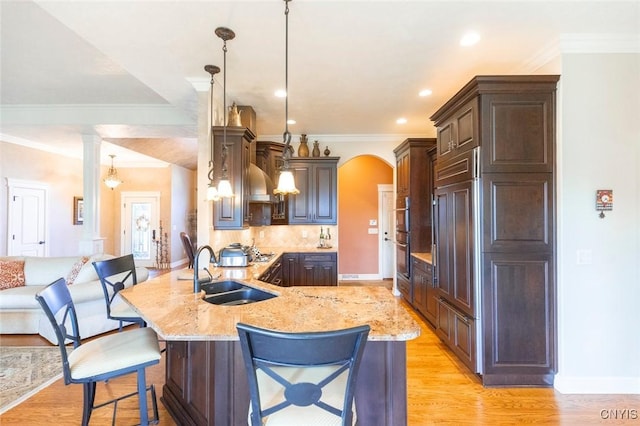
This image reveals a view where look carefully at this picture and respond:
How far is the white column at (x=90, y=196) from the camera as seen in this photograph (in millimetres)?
5223

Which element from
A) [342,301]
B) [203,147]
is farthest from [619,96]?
[203,147]

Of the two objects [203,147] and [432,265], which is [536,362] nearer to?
[432,265]

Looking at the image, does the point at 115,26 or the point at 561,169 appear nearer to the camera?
the point at 115,26

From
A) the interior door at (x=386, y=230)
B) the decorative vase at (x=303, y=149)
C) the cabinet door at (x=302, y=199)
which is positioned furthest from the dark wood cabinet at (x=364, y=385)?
the interior door at (x=386, y=230)

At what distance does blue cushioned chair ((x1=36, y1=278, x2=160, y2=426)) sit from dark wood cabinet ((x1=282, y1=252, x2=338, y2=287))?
2.98 metres

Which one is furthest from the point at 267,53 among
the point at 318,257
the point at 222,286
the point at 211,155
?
the point at 318,257

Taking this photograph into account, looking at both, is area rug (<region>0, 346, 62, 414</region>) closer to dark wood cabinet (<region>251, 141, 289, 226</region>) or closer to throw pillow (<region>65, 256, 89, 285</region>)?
throw pillow (<region>65, 256, 89, 285</region>)

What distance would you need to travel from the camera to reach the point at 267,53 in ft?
8.97

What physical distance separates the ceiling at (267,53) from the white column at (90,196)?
2.11 feet

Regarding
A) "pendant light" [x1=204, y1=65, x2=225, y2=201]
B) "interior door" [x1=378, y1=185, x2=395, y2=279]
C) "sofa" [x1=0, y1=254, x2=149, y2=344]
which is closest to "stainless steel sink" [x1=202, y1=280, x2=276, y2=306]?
"pendant light" [x1=204, y1=65, x2=225, y2=201]

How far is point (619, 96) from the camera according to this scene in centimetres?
256

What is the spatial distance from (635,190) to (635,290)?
2.76ft

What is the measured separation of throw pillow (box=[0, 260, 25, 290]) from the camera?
4.04 metres

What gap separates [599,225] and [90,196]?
691 cm
